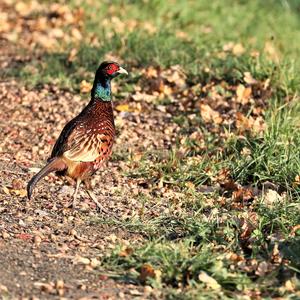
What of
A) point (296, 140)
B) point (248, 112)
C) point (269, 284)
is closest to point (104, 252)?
point (269, 284)

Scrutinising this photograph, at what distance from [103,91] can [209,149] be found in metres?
1.21

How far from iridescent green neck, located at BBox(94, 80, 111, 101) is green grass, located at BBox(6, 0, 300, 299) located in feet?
2.58

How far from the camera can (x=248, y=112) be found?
27.3 feet

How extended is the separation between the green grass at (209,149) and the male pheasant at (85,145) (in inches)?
18.6

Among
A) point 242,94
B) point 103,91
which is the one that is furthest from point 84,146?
point 242,94

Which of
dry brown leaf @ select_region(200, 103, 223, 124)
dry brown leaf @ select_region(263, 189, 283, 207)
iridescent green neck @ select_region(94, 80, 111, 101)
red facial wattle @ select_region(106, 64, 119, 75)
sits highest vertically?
red facial wattle @ select_region(106, 64, 119, 75)

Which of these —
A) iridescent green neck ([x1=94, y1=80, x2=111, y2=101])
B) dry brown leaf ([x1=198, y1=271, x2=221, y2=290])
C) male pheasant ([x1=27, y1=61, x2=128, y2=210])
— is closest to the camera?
dry brown leaf ([x1=198, y1=271, x2=221, y2=290])

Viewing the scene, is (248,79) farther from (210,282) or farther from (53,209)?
(210,282)

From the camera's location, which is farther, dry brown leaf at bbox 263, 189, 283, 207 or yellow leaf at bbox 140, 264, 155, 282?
dry brown leaf at bbox 263, 189, 283, 207

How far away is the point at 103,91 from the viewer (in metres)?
6.90

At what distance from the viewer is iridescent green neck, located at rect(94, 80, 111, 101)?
6867 mm

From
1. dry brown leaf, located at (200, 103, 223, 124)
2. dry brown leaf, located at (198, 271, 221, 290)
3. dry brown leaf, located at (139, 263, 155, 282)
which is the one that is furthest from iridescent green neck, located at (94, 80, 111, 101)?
dry brown leaf, located at (198, 271, 221, 290)

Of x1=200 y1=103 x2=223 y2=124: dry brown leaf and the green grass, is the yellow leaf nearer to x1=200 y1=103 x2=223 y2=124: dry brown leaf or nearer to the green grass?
the green grass

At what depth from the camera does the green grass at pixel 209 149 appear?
527 cm
